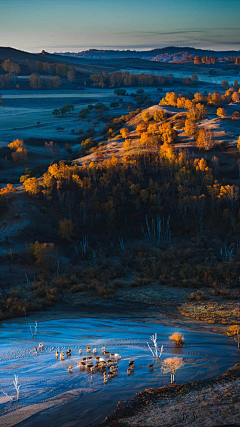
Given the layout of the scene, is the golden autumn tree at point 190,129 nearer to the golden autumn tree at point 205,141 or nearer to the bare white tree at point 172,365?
the golden autumn tree at point 205,141

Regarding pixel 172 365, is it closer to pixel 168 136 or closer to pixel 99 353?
pixel 99 353

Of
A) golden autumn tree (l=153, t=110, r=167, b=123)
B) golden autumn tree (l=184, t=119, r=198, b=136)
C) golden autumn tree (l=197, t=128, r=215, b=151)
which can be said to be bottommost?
golden autumn tree (l=197, t=128, r=215, b=151)

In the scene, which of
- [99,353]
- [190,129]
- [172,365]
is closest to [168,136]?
[190,129]

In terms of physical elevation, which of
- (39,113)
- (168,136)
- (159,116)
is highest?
(39,113)

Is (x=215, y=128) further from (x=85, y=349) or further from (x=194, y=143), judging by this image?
(x=85, y=349)

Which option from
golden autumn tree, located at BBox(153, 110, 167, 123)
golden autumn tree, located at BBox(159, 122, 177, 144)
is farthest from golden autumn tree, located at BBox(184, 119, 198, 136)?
golden autumn tree, located at BBox(153, 110, 167, 123)

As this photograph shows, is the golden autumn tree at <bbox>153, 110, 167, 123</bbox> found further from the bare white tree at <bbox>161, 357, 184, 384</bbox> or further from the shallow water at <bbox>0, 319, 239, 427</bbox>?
the bare white tree at <bbox>161, 357, 184, 384</bbox>

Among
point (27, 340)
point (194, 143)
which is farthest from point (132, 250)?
point (194, 143)
